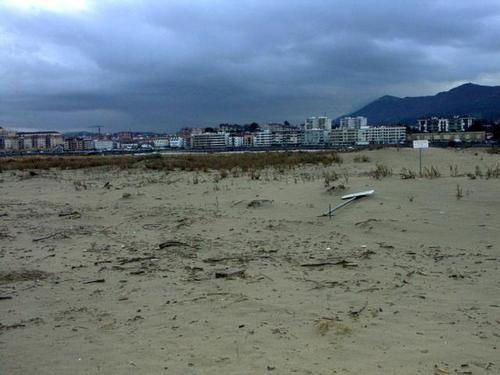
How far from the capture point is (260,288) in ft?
19.7

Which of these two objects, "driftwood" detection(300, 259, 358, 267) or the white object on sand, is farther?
the white object on sand

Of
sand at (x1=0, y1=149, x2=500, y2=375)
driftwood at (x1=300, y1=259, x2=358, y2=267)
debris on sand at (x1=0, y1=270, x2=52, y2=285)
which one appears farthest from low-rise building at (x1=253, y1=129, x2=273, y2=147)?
debris on sand at (x1=0, y1=270, x2=52, y2=285)

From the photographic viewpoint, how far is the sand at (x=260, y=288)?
4113mm

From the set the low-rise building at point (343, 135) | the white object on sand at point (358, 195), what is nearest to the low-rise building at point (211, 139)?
the low-rise building at point (343, 135)

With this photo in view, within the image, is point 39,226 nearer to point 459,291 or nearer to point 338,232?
point 338,232

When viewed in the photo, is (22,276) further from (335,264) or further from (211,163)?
(211,163)

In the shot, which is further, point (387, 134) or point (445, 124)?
point (445, 124)

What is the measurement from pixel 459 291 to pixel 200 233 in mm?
5062

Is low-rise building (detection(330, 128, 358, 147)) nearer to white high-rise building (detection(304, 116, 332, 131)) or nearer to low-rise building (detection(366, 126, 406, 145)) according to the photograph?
low-rise building (detection(366, 126, 406, 145))

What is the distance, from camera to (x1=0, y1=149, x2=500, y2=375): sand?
411cm

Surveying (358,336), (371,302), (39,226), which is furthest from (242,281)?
(39,226)

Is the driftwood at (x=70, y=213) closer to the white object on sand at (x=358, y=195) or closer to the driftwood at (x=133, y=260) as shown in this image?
the driftwood at (x=133, y=260)

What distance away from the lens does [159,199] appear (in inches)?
577

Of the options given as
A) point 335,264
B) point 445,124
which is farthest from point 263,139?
point 335,264
